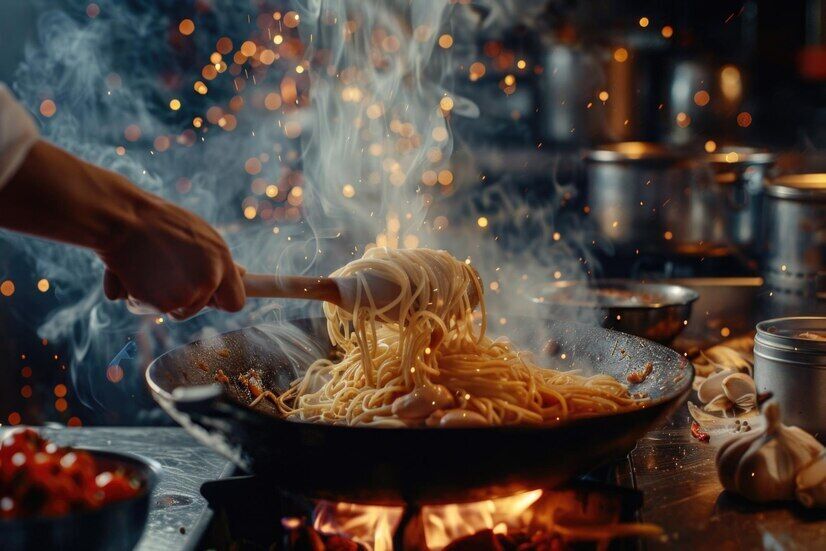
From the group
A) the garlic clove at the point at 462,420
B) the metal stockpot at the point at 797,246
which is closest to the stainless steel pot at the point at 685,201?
the metal stockpot at the point at 797,246

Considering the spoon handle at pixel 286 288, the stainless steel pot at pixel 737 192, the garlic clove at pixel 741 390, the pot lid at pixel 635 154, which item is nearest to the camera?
the spoon handle at pixel 286 288

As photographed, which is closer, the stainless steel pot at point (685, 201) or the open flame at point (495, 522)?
the open flame at point (495, 522)

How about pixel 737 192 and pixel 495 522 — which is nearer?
pixel 495 522

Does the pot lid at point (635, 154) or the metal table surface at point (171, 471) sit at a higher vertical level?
the pot lid at point (635, 154)

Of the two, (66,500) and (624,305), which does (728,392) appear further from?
(66,500)

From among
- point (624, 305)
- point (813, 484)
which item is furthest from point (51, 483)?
point (624, 305)

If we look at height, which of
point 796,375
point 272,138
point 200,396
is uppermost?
point 272,138

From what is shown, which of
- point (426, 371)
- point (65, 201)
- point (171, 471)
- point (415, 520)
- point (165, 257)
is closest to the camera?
point (65, 201)

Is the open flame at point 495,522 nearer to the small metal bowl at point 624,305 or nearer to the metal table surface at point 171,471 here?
the metal table surface at point 171,471
